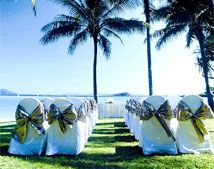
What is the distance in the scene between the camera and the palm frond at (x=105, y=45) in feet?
58.1

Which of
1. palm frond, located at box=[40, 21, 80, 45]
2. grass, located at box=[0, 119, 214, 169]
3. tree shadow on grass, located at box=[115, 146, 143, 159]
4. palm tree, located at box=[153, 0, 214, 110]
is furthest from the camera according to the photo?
palm tree, located at box=[153, 0, 214, 110]

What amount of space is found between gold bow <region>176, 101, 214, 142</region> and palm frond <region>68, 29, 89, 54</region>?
38.2ft

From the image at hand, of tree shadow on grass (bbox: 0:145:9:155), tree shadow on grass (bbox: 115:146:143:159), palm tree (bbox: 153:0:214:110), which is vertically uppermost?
palm tree (bbox: 153:0:214:110)

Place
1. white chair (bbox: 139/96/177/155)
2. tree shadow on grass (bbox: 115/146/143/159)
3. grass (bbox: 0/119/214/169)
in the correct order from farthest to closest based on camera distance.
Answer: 1. white chair (bbox: 139/96/177/155)
2. tree shadow on grass (bbox: 115/146/143/159)
3. grass (bbox: 0/119/214/169)

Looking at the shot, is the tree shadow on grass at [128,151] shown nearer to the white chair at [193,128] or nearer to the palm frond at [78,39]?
the white chair at [193,128]

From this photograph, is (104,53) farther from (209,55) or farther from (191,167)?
(191,167)

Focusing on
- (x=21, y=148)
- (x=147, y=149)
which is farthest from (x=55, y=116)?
(x=147, y=149)

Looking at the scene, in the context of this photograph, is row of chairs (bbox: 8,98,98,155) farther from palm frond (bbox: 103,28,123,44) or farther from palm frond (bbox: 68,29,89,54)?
palm frond (bbox: 103,28,123,44)

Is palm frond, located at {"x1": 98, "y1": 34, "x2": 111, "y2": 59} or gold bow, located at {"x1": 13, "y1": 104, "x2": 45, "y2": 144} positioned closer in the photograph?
gold bow, located at {"x1": 13, "y1": 104, "x2": 45, "y2": 144}

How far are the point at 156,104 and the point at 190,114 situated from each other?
72cm

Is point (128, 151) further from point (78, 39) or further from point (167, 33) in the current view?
point (167, 33)

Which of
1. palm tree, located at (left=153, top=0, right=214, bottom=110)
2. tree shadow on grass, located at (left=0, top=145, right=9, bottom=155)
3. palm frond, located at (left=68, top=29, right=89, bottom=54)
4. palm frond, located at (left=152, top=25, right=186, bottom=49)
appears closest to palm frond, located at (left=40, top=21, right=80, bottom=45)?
palm frond, located at (left=68, top=29, right=89, bottom=54)

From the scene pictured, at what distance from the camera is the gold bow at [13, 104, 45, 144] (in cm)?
641

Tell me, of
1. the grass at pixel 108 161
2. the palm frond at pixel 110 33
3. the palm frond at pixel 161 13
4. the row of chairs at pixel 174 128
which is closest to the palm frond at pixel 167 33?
the palm frond at pixel 161 13
